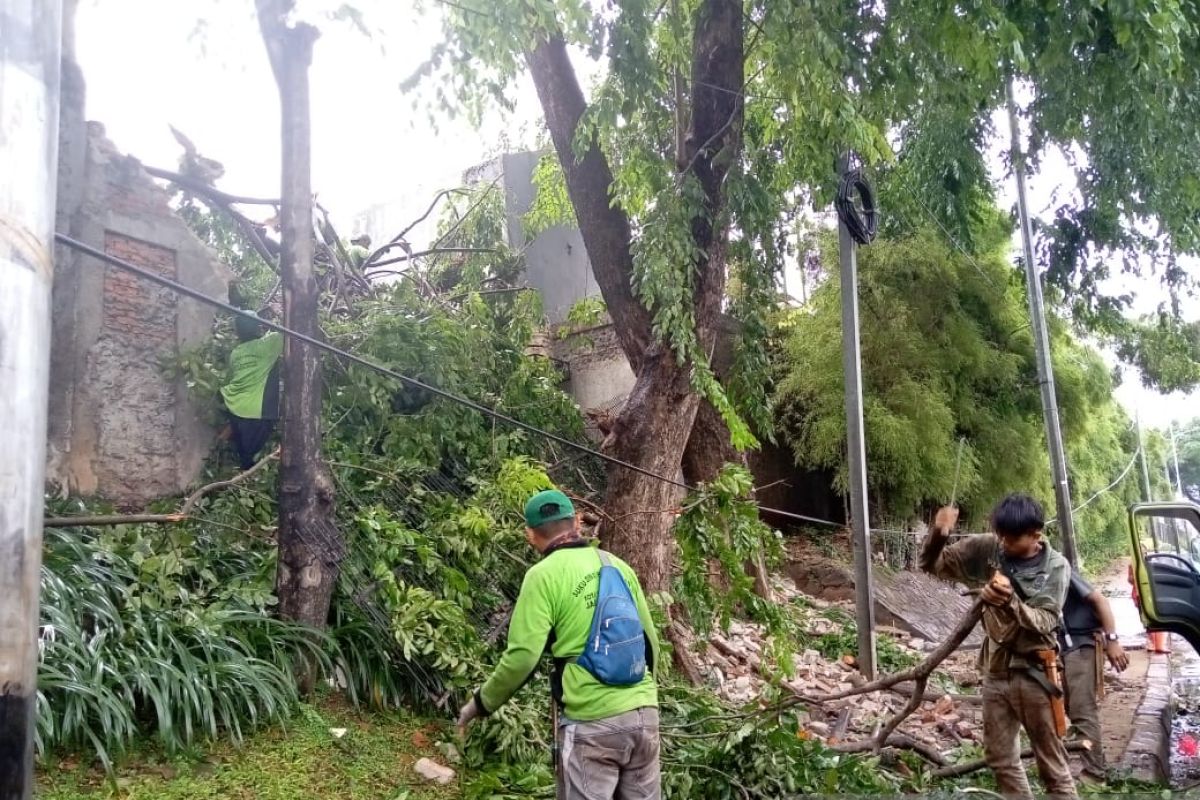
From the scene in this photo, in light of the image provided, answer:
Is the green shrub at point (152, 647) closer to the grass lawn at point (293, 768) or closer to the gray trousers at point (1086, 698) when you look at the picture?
the grass lawn at point (293, 768)

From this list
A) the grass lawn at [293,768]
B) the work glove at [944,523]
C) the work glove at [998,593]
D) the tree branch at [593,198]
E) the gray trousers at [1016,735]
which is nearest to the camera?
the grass lawn at [293,768]

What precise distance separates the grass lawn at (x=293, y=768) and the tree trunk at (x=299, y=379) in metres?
0.40

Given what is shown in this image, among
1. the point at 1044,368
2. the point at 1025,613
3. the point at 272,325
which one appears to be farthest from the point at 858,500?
the point at 1044,368

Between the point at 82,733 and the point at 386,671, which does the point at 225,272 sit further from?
the point at 82,733

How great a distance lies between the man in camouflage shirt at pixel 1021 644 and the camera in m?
4.14

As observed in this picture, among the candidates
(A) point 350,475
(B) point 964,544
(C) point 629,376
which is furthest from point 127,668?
(C) point 629,376

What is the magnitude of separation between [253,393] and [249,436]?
1.47ft

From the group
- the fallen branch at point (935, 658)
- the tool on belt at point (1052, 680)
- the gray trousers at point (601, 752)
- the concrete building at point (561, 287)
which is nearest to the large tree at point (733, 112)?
the fallen branch at point (935, 658)

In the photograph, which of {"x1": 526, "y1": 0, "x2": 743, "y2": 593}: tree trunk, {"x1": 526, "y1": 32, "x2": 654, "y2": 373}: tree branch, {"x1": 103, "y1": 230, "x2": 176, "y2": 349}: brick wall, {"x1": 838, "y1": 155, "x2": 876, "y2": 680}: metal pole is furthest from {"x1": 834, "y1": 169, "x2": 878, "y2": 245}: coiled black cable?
{"x1": 103, "y1": 230, "x2": 176, "y2": 349}: brick wall

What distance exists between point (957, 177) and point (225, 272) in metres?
7.90

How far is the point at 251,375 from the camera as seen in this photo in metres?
6.92

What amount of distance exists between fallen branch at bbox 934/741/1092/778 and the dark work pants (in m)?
5.12

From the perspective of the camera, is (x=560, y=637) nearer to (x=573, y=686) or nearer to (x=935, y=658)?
(x=573, y=686)

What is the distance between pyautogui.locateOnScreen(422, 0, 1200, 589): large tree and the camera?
533 centimetres
